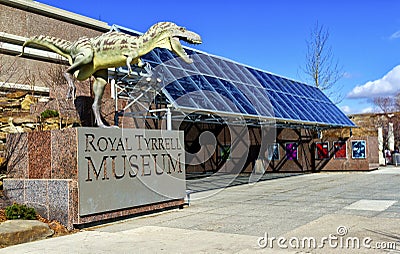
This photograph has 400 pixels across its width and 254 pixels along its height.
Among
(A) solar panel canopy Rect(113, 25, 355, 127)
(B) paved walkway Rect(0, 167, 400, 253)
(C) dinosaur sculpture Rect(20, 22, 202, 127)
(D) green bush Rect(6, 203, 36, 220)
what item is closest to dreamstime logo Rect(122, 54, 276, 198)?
(A) solar panel canopy Rect(113, 25, 355, 127)

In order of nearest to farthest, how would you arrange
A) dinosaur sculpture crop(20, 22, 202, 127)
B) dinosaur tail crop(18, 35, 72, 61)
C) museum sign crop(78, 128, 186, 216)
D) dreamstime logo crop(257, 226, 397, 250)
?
1. dreamstime logo crop(257, 226, 397, 250)
2. museum sign crop(78, 128, 186, 216)
3. dinosaur sculpture crop(20, 22, 202, 127)
4. dinosaur tail crop(18, 35, 72, 61)

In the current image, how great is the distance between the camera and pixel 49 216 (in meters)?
9.93

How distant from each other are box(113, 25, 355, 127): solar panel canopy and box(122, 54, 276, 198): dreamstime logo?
0.15ft

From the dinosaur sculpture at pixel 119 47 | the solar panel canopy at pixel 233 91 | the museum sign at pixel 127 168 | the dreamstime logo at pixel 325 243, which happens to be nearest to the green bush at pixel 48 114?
the dinosaur sculpture at pixel 119 47

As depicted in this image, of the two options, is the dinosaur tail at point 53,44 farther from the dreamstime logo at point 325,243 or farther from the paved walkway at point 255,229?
the dreamstime logo at point 325,243

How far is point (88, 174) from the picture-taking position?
393 inches

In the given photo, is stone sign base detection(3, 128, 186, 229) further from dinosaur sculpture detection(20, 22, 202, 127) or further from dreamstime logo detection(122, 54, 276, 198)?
dreamstime logo detection(122, 54, 276, 198)

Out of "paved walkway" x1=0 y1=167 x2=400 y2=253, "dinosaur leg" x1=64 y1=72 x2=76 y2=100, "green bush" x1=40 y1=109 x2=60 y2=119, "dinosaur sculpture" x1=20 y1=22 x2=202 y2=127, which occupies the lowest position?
"paved walkway" x1=0 y1=167 x2=400 y2=253

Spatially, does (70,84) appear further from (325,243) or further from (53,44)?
(325,243)

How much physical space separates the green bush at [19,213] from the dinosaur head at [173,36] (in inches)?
196

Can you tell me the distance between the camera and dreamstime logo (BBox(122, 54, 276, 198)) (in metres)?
14.8

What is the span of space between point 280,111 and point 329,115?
7.55 m

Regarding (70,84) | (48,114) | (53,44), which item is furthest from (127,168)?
(53,44)

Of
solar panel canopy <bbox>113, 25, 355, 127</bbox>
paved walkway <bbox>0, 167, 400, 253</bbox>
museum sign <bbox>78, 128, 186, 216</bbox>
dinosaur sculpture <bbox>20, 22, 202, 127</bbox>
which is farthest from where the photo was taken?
solar panel canopy <bbox>113, 25, 355, 127</bbox>
